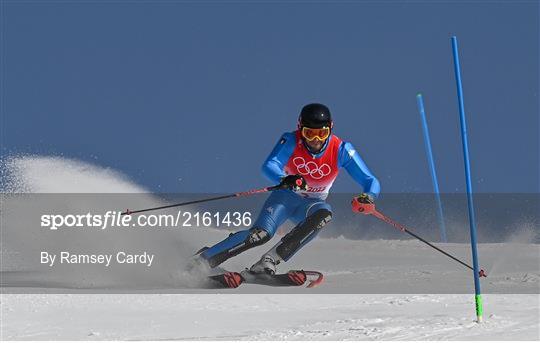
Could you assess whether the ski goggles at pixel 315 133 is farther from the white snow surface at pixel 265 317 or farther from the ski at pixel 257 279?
the white snow surface at pixel 265 317

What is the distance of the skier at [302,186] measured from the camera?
8.35 metres

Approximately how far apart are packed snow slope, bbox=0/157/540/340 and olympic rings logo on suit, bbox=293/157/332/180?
4.54 feet

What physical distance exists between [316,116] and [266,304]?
2.26 meters

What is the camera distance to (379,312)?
9031 millimetres

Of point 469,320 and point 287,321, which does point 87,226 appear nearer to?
point 287,321

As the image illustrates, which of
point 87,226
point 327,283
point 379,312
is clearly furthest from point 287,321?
point 87,226

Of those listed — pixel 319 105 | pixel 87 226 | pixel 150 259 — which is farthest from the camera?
pixel 87 226

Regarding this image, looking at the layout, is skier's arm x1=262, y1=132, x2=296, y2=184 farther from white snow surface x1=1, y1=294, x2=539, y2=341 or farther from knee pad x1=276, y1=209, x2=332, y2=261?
white snow surface x1=1, y1=294, x2=539, y2=341

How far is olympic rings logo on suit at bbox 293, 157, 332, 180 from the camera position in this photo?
28.1 ft

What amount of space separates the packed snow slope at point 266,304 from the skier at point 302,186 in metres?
0.61

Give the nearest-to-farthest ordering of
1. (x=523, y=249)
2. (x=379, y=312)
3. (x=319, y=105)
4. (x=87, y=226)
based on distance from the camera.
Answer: (x=319, y=105) → (x=379, y=312) → (x=87, y=226) → (x=523, y=249)

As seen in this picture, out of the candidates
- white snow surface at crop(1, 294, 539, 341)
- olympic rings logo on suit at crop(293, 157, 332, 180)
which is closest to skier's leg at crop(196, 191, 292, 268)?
olympic rings logo on suit at crop(293, 157, 332, 180)

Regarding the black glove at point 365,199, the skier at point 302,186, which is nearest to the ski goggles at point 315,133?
the skier at point 302,186

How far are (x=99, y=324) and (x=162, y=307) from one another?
790 millimetres
